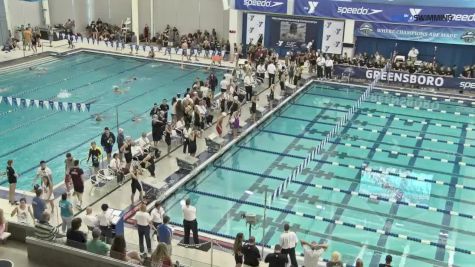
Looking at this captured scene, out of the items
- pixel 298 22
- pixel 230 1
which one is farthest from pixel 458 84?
pixel 230 1

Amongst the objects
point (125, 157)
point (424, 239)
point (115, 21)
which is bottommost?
point (424, 239)

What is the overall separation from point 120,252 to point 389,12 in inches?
679

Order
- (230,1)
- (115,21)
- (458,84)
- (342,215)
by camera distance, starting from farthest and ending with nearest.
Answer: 1. (115,21)
2. (230,1)
3. (458,84)
4. (342,215)

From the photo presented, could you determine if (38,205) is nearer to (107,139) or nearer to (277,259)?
(107,139)

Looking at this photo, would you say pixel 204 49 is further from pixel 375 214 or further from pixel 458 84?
pixel 375 214

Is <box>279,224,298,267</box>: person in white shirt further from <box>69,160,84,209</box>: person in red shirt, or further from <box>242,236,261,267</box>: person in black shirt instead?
<box>69,160,84,209</box>: person in red shirt

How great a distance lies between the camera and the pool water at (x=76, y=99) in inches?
549

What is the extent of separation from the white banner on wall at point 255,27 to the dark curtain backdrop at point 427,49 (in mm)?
4442

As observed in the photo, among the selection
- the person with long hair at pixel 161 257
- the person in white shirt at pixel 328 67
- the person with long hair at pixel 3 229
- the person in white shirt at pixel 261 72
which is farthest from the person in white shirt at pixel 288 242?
the person in white shirt at pixel 328 67

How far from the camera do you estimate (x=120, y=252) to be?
7891 millimetres

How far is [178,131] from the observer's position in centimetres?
1406

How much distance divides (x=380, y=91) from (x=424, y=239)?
36.8 ft

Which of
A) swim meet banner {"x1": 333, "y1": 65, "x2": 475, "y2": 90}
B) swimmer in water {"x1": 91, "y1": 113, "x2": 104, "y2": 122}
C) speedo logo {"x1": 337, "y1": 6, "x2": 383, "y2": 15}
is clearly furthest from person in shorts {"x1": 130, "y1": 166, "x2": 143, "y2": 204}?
speedo logo {"x1": 337, "y1": 6, "x2": 383, "y2": 15}

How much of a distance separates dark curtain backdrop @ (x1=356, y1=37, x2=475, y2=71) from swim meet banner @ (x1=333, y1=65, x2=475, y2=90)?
1.97 meters
